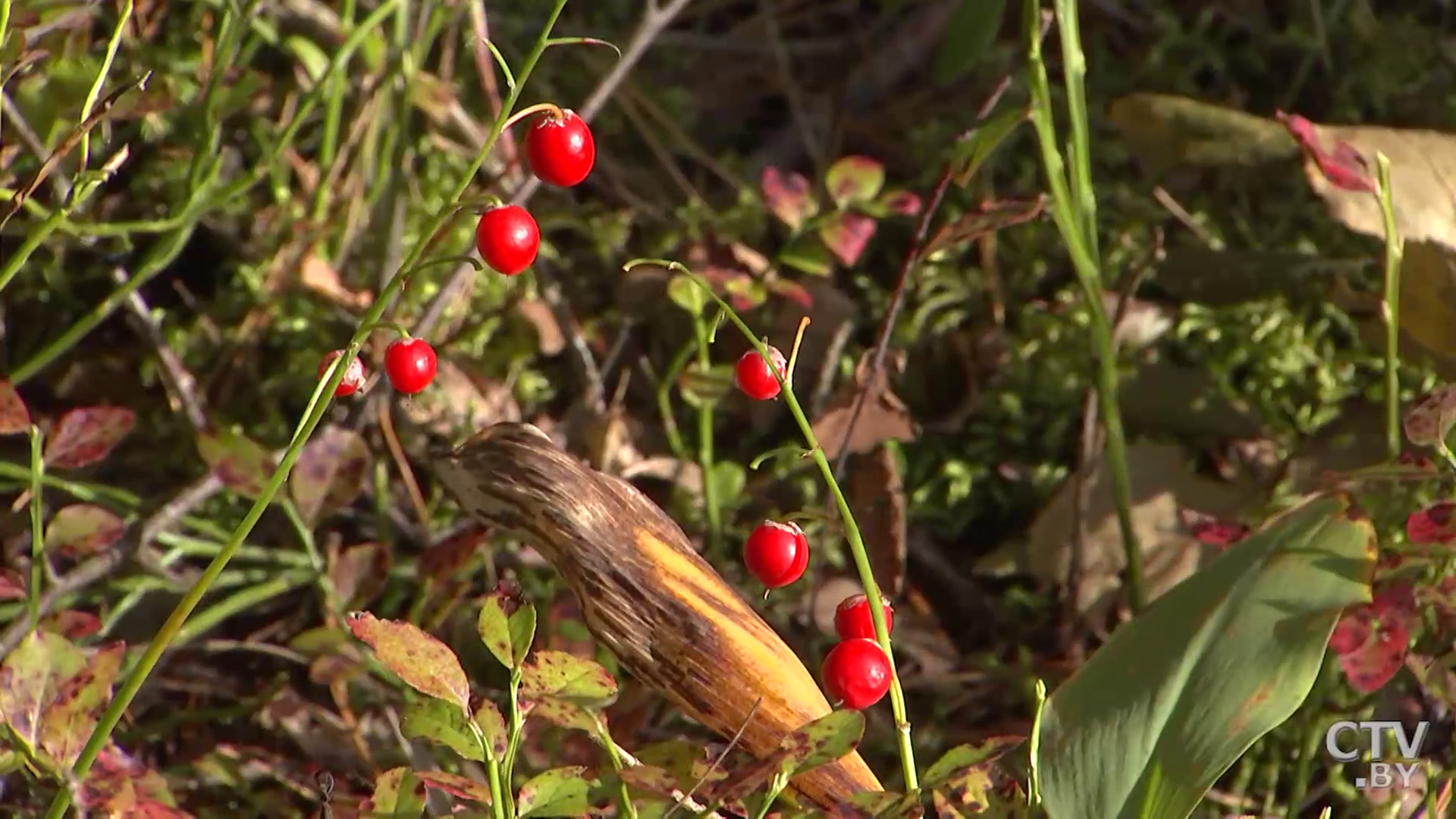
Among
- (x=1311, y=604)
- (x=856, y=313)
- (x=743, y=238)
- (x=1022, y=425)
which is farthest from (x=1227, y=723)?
(x=743, y=238)

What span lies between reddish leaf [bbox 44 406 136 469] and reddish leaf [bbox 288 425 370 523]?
0.47 ft

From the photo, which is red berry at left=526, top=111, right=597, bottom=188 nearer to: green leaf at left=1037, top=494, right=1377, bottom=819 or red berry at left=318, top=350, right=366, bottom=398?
red berry at left=318, top=350, right=366, bottom=398

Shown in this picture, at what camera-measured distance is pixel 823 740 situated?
766mm

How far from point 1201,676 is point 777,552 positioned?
0.88 ft

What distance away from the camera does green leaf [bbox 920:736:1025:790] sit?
792 millimetres

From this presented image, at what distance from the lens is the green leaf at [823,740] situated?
76 centimetres

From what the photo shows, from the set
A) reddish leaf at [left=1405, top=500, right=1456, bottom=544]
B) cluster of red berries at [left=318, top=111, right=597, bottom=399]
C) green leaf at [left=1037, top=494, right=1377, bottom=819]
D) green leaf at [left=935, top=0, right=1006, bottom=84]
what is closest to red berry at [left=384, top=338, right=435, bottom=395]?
cluster of red berries at [left=318, top=111, right=597, bottom=399]

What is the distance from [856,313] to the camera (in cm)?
158

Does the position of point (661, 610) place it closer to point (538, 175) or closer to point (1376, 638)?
point (538, 175)

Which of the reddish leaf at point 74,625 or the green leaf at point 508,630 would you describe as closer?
→ the green leaf at point 508,630

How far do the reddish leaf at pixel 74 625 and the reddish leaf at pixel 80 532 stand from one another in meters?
0.05

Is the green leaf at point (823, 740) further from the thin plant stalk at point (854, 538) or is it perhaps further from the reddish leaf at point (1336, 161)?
the reddish leaf at point (1336, 161)

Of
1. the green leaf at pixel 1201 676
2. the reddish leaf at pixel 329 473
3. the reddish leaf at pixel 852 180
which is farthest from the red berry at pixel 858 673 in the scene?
the reddish leaf at pixel 852 180

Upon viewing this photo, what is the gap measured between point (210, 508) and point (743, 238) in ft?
2.08
